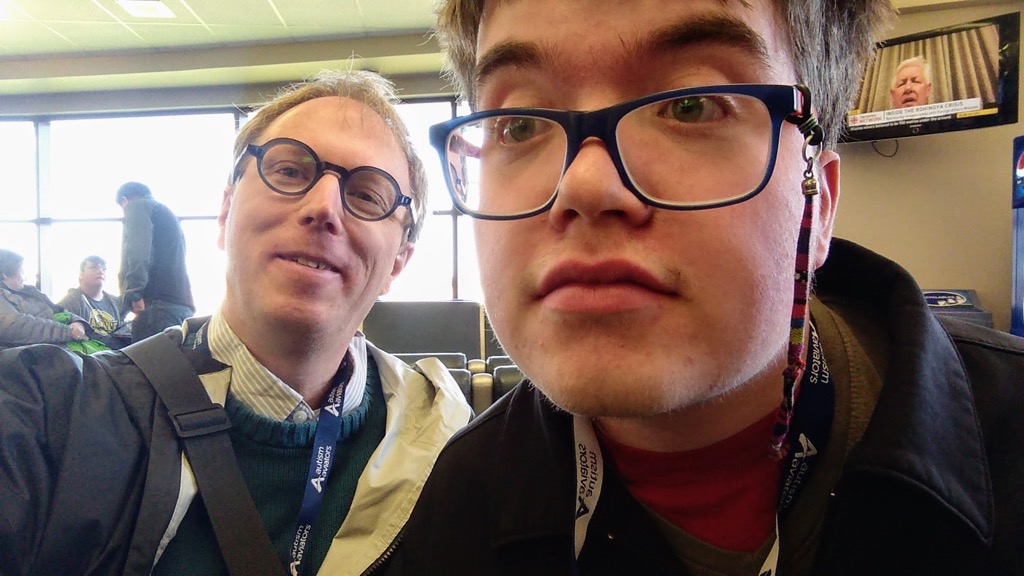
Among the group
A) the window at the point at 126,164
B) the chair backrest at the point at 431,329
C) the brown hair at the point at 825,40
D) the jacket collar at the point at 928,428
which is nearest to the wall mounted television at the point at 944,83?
the chair backrest at the point at 431,329

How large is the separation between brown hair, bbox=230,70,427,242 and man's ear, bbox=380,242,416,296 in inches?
1.3

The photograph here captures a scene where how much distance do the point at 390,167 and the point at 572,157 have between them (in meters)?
0.87

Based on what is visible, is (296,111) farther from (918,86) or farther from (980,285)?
(980,285)

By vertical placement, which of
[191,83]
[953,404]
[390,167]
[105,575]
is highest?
[191,83]

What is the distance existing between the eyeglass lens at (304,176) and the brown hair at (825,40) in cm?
40

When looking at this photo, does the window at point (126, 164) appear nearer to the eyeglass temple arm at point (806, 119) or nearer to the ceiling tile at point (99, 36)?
the ceiling tile at point (99, 36)

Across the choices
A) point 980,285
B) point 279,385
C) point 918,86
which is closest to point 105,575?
point 279,385

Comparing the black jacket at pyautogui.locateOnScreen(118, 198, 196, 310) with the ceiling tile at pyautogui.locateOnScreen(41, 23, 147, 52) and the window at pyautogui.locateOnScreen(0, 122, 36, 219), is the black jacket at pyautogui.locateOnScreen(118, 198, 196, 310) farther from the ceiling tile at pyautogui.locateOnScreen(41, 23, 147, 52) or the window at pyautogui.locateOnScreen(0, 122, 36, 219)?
the window at pyautogui.locateOnScreen(0, 122, 36, 219)

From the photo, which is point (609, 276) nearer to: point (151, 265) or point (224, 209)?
point (224, 209)

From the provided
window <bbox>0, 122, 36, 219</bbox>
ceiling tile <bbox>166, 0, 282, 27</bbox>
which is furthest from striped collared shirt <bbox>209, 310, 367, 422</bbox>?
window <bbox>0, 122, 36, 219</bbox>

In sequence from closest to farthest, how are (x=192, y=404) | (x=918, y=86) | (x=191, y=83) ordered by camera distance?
(x=192, y=404) < (x=918, y=86) < (x=191, y=83)

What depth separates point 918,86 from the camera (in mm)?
4172

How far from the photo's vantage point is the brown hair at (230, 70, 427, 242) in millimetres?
1392

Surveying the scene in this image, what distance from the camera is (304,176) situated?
125cm
